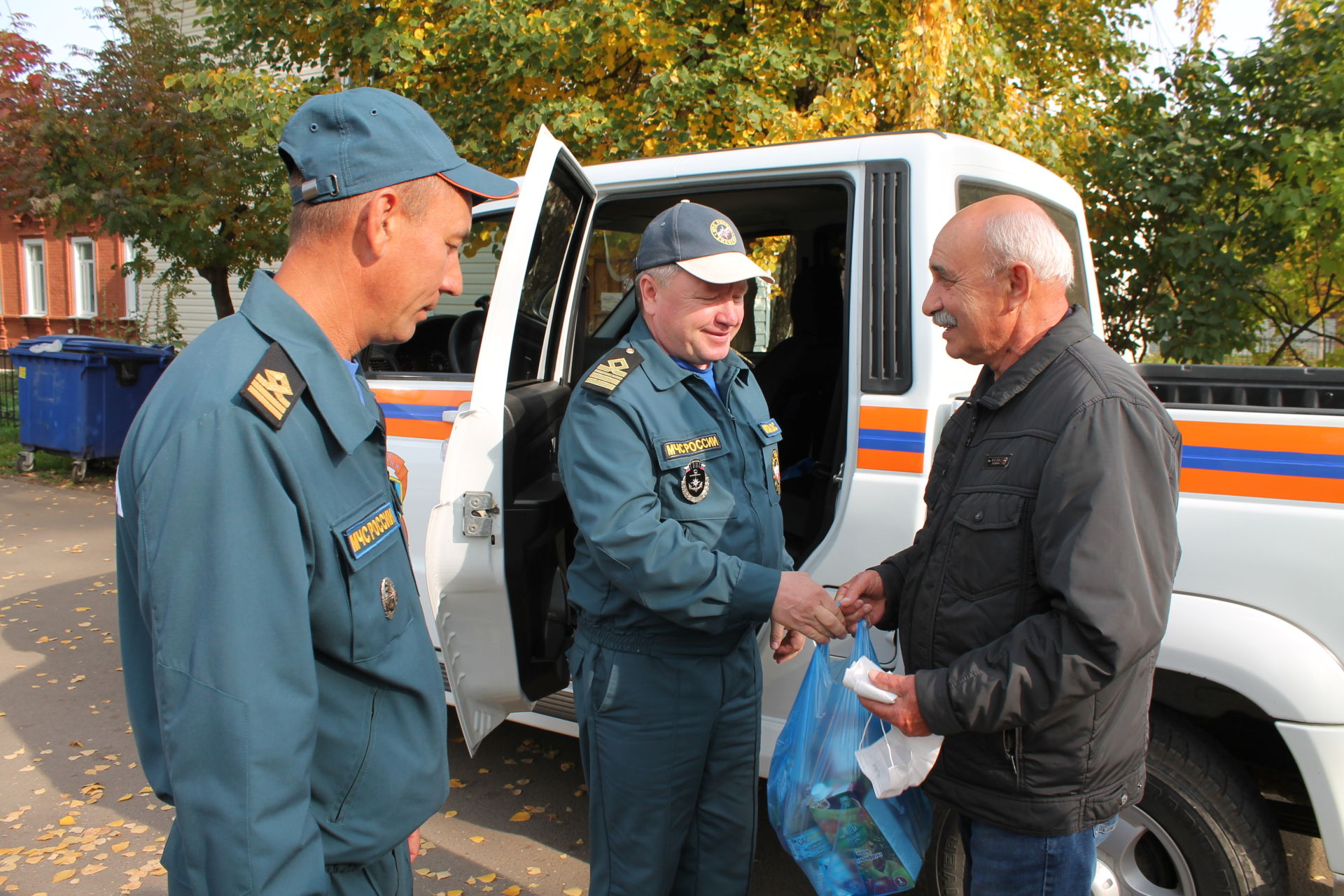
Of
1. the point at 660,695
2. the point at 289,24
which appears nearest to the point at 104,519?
the point at 289,24

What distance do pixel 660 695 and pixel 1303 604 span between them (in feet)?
4.61

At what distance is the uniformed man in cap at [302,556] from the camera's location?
1.01 m

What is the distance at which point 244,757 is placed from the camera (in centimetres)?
101

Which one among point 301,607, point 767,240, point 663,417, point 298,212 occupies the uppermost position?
point 767,240

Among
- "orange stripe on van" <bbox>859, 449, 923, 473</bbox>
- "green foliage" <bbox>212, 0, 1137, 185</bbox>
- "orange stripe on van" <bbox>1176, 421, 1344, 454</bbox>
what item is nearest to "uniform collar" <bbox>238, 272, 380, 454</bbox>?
"orange stripe on van" <bbox>859, 449, 923, 473</bbox>

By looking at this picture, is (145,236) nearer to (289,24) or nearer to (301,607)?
(289,24)

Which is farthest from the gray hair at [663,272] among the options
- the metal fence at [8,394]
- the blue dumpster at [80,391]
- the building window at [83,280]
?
the building window at [83,280]

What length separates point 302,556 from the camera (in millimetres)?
1057

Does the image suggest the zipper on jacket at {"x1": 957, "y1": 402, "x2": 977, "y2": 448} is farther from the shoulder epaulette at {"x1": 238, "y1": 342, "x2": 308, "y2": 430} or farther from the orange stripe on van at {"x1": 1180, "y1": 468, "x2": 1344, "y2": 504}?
the shoulder epaulette at {"x1": 238, "y1": 342, "x2": 308, "y2": 430}

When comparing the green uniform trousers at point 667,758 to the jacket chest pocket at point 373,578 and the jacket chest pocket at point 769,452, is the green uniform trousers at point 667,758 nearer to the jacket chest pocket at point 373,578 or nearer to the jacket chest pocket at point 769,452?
the jacket chest pocket at point 769,452

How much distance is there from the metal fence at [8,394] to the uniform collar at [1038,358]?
1582 cm

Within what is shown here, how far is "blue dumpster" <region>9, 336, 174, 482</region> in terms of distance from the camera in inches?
362

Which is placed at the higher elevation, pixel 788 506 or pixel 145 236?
pixel 145 236

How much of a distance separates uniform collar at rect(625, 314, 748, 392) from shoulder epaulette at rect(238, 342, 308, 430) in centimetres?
109
